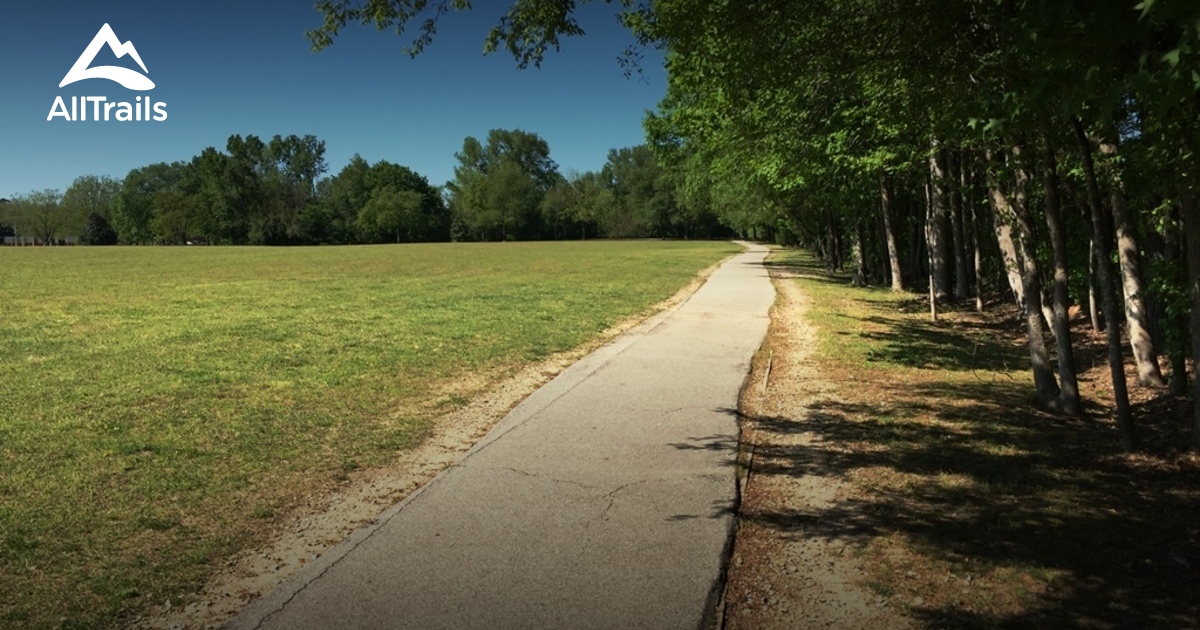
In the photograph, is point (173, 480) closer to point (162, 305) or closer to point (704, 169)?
point (162, 305)

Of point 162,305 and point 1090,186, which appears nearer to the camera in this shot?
point 1090,186

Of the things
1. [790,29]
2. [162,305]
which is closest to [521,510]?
[790,29]

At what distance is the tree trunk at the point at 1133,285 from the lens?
7957 millimetres

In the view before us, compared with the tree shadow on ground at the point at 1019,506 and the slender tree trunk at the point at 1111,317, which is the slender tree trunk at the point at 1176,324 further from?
the slender tree trunk at the point at 1111,317

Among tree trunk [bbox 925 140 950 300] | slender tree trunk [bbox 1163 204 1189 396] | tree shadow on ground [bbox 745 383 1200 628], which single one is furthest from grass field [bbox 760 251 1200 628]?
tree trunk [bbox 925 140 950 300]

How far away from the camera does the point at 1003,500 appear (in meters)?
5.75

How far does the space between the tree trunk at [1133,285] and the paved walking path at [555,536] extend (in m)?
4.41

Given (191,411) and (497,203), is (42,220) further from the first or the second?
(191,411)

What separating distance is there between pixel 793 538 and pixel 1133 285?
584 cm

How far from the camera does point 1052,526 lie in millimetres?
5258

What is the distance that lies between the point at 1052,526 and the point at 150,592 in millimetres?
5581

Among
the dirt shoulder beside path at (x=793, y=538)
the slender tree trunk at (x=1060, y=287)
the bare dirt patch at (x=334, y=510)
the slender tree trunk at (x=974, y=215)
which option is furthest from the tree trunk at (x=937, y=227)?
the bare dirt patch at (x=334, y=510)

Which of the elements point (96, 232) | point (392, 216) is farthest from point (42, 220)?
point (392, 216)

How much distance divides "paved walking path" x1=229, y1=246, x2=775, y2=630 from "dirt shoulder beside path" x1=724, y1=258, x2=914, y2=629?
0.57ft
